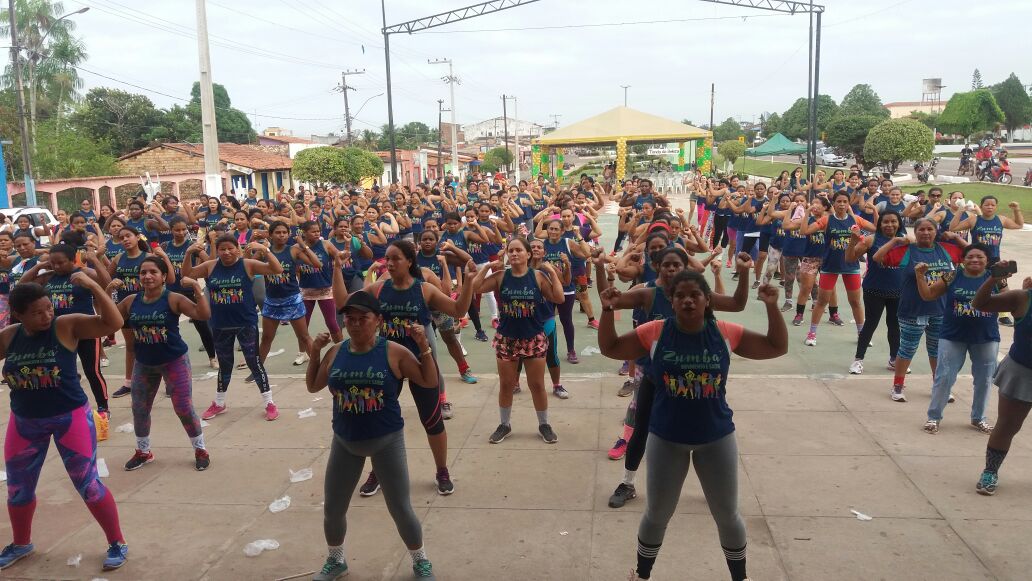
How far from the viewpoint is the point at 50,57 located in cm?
4662

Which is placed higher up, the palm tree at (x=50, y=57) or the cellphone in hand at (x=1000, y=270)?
the palm tree at (x=50, y=57)

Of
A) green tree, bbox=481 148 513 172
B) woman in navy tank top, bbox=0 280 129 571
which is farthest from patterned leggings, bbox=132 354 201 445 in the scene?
green tree, bbox=481 148 513 172

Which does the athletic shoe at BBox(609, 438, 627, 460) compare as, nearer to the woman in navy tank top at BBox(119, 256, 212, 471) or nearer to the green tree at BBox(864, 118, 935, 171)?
the woman in navy tank top at BBox(119, 256, 212, 471)

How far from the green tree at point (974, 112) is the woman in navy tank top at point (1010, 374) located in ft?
196

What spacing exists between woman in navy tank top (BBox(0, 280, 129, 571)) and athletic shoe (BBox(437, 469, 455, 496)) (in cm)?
200

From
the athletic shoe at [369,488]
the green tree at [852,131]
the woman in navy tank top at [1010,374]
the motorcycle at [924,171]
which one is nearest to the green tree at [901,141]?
the motorcycle at [924,171]

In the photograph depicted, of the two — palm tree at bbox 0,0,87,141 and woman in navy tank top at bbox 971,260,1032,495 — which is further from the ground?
palm tree at bbox 0,0,87,141

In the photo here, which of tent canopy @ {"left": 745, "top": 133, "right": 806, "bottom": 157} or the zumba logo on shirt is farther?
tent canopy @ {"left": 745, "top": 133, "right": 806, "bottom": 157}

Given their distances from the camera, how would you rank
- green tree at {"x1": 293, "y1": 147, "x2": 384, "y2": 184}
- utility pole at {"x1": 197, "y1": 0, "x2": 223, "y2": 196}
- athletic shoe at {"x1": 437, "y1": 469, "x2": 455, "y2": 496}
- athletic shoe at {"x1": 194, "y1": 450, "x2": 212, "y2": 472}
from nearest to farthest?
athletic shoe at {"x1": 437, "y1": 469, "x2": 455, "y2": 496} → athletic shoe at {"x1": 194, "y1": 450, "x2": 212, "y2": 472} → utility pole at {"x1": 197, "y1": 0, "x2": 223, "y2": 196} → green tree at {"x1": 293, "y1": 147, "x2": 384, "y2": 184}

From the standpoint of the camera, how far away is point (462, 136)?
136 metres

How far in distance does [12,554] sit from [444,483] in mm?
2632

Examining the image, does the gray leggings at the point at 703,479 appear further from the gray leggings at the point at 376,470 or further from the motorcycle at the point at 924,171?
the motorcycle at the point at 924,171

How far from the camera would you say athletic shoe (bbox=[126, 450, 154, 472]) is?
594 centimetres

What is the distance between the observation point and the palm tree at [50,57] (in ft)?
144
